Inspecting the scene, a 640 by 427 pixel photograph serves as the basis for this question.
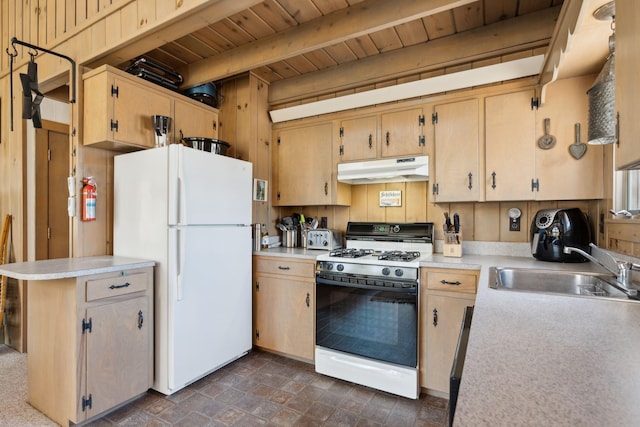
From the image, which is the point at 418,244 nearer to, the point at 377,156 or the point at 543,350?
the point at 377,156

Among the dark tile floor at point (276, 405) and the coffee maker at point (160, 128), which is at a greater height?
the coffee maker at point (160, 128)

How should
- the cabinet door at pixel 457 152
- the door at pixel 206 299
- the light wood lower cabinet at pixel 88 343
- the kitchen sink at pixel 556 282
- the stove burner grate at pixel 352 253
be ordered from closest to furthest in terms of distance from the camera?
the kitchen sink at pixel 556 282
the light wood lower cabinet at pixel 88 343
the door at pixel 206 299
the cabinet door at pixel 457 152
the stove burner grate at pixel 352 253

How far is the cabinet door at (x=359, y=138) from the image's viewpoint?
9.11ft

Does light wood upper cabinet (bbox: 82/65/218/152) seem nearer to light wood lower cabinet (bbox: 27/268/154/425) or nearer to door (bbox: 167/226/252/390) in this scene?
door (bbox: 167/226/252/390)

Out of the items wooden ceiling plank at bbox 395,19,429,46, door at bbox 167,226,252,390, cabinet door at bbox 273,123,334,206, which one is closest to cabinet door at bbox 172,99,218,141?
cabinet door at bbox 273,123,334,206

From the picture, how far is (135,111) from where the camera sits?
95.9 inches

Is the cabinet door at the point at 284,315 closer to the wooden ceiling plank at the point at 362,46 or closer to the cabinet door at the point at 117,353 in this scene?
the cabinet door at the point at 117,353

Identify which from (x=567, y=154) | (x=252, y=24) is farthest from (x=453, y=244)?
(x=252, y=24)

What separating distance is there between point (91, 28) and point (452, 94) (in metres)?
2.72

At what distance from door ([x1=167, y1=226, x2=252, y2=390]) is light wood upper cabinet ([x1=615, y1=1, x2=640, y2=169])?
87.2 inches

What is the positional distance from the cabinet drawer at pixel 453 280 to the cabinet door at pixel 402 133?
100 cm

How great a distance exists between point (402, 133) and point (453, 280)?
4.08 ft

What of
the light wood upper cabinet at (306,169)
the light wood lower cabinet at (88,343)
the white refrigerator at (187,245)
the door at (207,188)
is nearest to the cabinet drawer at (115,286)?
the light wood lower cabinet at (88,343)

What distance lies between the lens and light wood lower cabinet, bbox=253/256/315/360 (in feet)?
8.59
